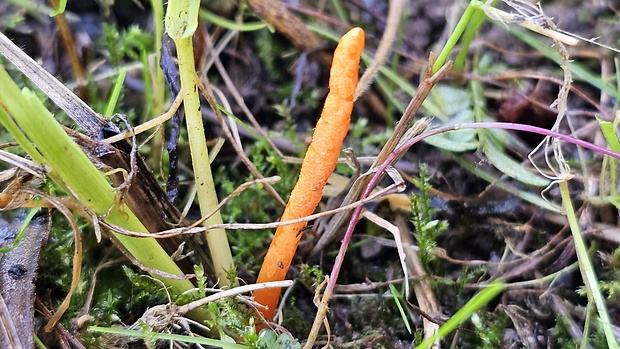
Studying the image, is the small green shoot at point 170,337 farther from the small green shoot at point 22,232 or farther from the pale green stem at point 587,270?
the pale green stem at point 587,270

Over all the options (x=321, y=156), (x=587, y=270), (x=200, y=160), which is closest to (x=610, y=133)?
(x=587, y=270)

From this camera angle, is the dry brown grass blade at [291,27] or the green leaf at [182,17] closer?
the green leaf at [182,17]

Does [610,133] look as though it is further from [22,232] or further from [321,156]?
[22,232]

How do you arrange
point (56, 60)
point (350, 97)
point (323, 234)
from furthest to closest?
1. point (56, 60)
2. point (323, 234)
3. point (350, 97)

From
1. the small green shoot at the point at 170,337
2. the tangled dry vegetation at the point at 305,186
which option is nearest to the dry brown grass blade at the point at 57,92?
the tangled dry vegetation at the point at 305,186

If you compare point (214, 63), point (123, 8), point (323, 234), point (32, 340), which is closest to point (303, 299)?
point (323, 234)

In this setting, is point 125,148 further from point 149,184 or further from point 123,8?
point 123,8
